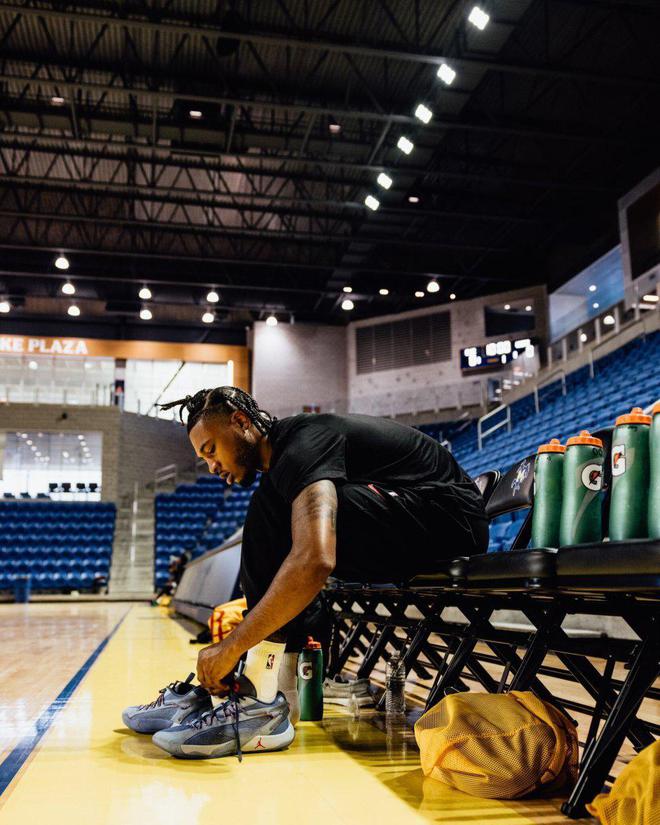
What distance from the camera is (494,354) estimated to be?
16.4 metres

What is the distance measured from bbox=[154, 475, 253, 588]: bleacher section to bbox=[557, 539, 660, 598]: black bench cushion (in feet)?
39.9

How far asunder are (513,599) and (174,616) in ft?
Answer: 24.0

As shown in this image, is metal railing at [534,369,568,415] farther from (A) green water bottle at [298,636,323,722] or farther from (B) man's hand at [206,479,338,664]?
(B) man's hand at [206,479,338,664]

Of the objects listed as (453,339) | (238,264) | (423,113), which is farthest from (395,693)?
(453,339)

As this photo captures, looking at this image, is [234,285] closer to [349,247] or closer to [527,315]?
[349,247]

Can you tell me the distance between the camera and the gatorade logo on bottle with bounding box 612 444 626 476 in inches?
53.5

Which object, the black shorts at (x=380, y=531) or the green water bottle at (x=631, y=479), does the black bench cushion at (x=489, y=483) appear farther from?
the green water bottle at (x=631, y=479)

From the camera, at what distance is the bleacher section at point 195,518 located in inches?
556

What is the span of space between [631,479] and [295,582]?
2.17 feet

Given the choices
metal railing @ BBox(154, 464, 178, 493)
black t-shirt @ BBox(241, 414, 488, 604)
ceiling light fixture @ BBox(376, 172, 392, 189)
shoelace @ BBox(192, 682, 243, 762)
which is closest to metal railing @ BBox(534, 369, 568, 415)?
ceiling light fixture @ BBox(376, 172, 392, 189)

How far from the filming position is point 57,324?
18672 millimetres

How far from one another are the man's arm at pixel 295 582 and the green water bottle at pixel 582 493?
48cm

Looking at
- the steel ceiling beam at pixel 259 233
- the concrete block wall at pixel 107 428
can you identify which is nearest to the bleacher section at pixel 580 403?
the steel ceiling beam at pixel 259 233

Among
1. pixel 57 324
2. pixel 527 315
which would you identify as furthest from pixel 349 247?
pixel 57 324
